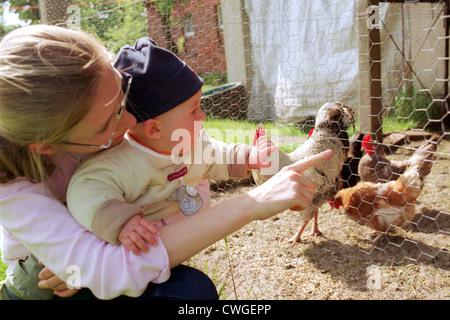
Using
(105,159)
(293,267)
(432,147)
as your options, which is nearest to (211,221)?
(105,159)

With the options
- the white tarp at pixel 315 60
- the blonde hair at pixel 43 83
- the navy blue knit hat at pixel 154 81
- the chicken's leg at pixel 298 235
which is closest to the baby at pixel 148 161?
the navy blue knit hat at pixel 154 81

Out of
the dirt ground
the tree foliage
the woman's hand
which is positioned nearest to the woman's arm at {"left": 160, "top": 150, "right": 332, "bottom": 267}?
the woman's hand

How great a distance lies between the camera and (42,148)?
792mm

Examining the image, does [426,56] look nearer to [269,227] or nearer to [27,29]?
[269,227]

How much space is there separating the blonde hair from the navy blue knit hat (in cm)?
15

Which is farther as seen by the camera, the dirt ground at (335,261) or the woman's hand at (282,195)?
the dirt ground at (335,261)

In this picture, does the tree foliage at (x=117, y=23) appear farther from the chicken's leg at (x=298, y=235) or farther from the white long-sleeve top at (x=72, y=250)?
the white long-sleeve top at (x=72, y=250)

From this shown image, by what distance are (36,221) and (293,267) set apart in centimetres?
127

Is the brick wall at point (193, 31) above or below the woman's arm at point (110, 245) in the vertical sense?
above

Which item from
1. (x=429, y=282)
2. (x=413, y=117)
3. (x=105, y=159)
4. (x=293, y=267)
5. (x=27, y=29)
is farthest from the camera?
(x=413, y=117)

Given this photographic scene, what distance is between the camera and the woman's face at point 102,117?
2.55 feet

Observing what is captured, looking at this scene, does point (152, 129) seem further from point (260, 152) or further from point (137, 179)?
point (260, 152)

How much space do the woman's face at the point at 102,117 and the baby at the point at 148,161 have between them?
8 centimetres
